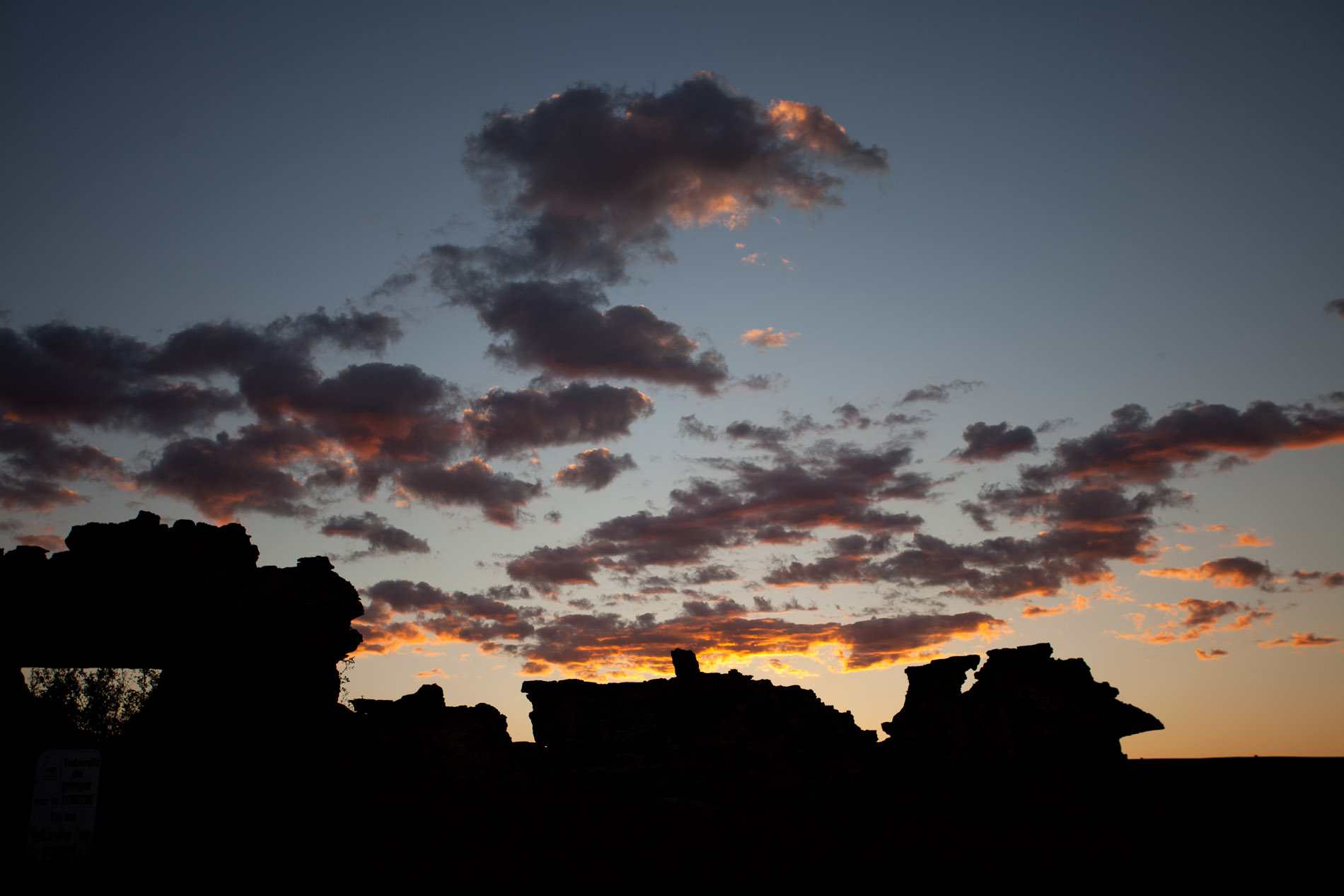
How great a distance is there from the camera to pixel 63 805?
13688mm

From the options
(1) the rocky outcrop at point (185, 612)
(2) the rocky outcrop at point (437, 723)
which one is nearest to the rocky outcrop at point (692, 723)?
(2) the rocky outcrop at point (437, 723)

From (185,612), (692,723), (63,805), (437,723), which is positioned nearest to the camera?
(63,805)

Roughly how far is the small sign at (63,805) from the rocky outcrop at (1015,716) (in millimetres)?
25070

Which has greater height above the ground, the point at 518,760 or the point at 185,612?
the point at 185,612

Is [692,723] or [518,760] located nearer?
[518,760]

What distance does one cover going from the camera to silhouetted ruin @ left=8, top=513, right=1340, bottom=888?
20984 millimetres

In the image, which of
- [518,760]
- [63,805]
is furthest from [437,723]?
[63,805]

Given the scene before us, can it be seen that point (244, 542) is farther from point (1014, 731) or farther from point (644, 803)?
point (1014, 731)

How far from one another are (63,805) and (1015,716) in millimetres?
27669

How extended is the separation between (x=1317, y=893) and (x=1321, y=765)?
2948 centimetres

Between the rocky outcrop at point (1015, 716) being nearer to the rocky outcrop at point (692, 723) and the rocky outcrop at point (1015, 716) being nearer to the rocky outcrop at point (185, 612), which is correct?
the rocky outcrop at point (692, 723)

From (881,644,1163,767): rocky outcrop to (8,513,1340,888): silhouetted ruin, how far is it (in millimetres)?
73

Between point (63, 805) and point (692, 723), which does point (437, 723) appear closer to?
point (692, 723)

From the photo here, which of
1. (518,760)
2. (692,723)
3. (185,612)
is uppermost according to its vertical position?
(185,612)
